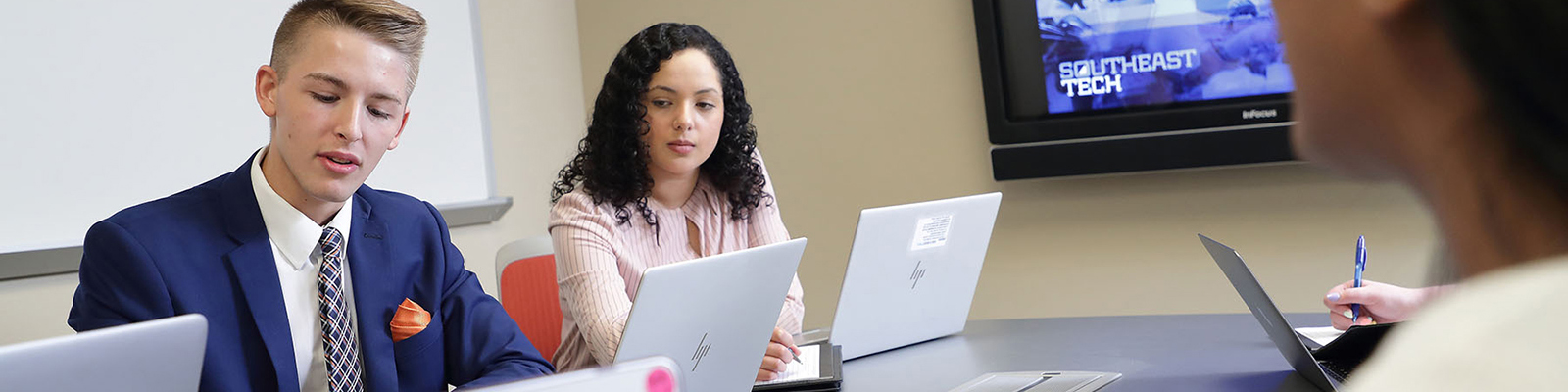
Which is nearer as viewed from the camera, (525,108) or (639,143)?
(639,143)

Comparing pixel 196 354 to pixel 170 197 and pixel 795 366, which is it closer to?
pixel 170 197

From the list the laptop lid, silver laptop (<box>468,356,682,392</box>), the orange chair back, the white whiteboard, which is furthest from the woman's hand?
the white whiteboard

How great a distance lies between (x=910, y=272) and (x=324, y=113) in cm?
94

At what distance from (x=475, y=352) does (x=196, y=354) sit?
618 mm

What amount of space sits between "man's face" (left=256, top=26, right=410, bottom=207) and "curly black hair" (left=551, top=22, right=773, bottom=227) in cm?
59

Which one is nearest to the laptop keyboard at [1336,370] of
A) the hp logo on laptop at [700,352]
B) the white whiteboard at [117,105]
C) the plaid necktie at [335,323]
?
the hp logo on laptop at [700,352]

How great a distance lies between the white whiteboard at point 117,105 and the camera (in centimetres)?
206

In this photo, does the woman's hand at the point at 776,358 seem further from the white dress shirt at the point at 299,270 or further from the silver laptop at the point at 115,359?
the silver laptop at the point at 115,359

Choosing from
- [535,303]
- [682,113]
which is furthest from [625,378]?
[535,303]

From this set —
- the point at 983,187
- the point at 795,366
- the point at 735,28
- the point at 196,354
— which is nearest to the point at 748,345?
the point at 795,366

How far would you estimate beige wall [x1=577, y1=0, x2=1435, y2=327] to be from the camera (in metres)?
3.16

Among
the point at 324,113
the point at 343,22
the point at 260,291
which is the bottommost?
the point at 260,291

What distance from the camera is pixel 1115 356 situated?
1.72m

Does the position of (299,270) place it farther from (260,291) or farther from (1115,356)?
(1115,356)
